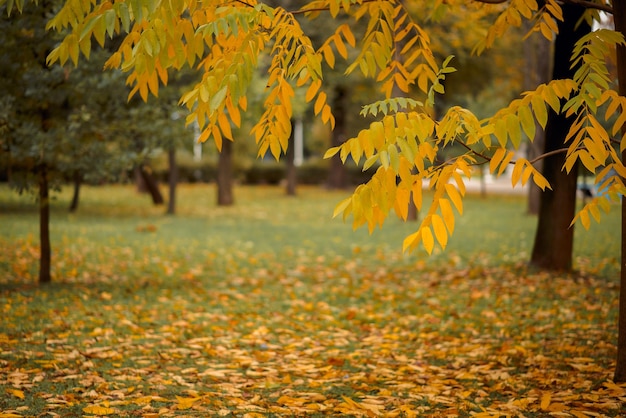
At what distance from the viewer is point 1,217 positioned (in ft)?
57.5

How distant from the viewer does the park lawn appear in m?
4.67

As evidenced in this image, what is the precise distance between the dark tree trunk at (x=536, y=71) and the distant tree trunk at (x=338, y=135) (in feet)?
40.8

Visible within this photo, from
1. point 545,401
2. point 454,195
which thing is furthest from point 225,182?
point 454,195

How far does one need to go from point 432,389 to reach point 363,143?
2.47 meters

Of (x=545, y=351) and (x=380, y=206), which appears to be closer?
(x=380, y=206)

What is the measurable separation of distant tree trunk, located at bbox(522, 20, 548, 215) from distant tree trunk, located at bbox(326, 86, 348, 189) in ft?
40.9

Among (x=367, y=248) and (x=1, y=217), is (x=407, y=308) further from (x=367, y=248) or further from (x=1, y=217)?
(x=1, y=217)

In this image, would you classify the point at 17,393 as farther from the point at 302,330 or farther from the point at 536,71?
the point at 536,71

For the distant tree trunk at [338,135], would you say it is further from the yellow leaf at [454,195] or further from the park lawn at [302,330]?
the yellow leaf at [454,195]

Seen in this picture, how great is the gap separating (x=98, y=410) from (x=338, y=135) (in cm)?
3224

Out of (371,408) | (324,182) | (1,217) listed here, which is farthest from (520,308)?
(324,182)

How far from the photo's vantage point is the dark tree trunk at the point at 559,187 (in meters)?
8.93

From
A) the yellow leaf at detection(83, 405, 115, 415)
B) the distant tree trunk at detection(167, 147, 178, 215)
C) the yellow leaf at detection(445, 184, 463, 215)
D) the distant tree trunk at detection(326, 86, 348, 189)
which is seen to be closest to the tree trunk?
the yellow leaf at detection(445, 184, 463, 215)

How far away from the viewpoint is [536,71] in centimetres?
1608
